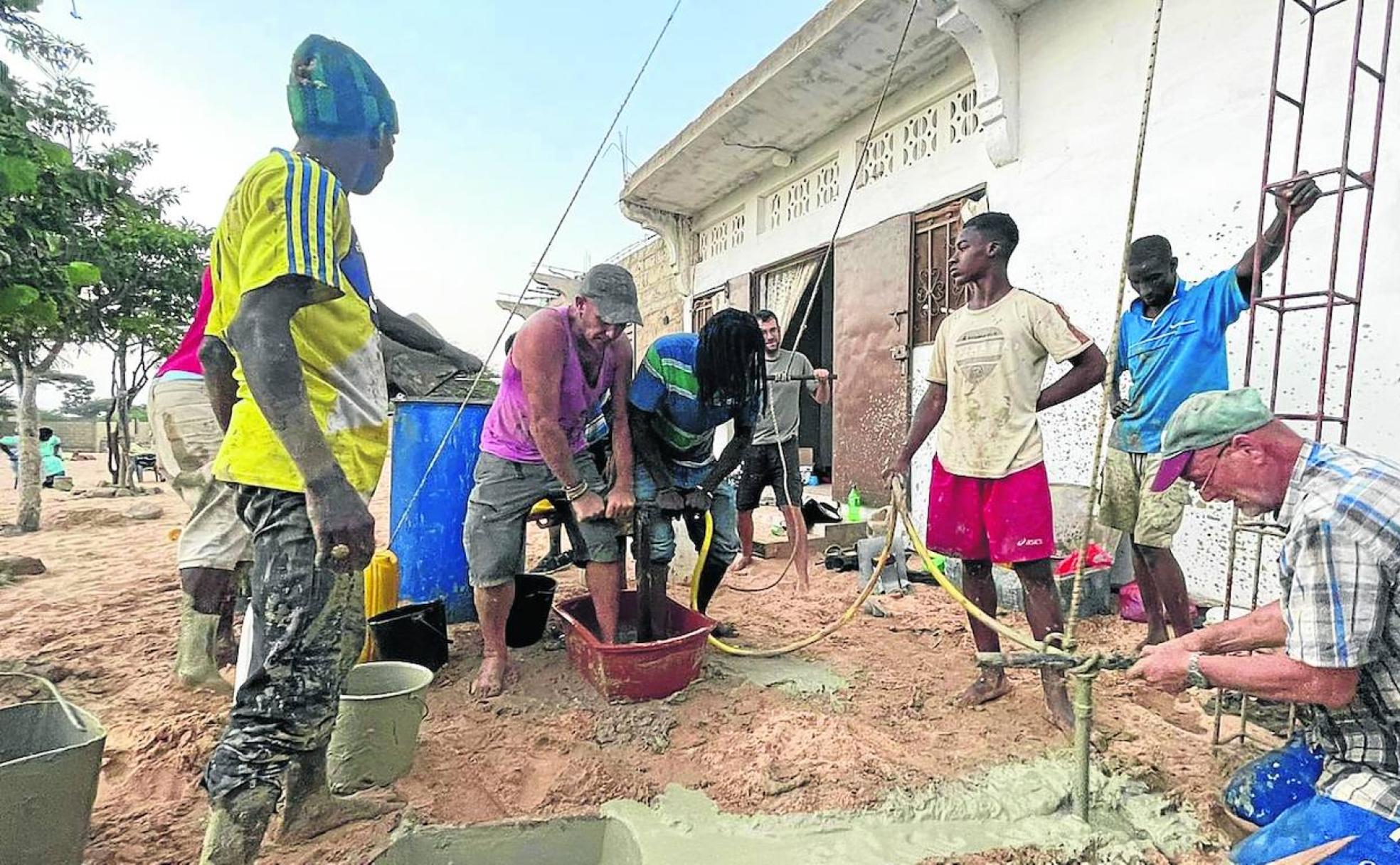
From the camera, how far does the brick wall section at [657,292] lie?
9.77 m

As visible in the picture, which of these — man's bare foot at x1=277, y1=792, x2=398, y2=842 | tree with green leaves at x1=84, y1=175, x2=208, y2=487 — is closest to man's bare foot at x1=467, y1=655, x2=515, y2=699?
man's bare foot at x1=277, y1=792, x2=398, y2=842

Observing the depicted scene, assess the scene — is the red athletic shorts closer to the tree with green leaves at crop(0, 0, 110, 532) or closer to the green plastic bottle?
the green plastic bottle

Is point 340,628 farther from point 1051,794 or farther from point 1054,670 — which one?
point 1054,670

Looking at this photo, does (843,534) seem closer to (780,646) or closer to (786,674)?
(780,646)

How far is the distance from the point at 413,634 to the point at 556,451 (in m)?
0.91

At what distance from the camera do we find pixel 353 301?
165 cm

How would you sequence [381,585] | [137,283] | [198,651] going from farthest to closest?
[137,283] < [381,585] < [198,651]

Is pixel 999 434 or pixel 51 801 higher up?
pixel 999 434

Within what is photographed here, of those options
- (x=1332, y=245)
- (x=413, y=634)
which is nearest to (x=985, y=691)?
(x=1332, y=245)

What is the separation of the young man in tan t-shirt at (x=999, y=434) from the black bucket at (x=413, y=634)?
1.91 metres

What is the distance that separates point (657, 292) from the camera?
10320 mm

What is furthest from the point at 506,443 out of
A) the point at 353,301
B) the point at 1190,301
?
the point at 1190,301

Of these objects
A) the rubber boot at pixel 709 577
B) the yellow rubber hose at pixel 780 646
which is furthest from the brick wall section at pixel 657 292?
the yellow rubber hose at pixel 780 646

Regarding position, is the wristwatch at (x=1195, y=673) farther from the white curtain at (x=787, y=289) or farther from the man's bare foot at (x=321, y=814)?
the white curtain at (x=787, y=289)
